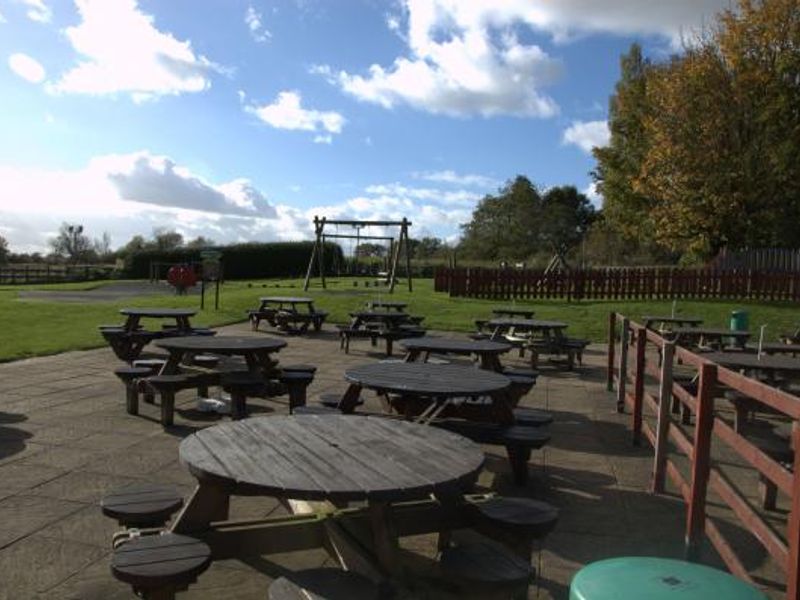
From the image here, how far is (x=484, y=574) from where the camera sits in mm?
2984

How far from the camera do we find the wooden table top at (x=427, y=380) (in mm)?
5219

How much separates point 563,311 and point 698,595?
58.8ft

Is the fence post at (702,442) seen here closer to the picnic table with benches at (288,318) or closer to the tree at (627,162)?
the picnic table with benches at (288,318)

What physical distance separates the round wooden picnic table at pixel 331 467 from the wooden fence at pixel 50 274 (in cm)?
4604

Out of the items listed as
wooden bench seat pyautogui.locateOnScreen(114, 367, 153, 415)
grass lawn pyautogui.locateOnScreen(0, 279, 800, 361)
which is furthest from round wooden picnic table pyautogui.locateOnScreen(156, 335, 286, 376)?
grass lawn pyautogui.locateOnScreen(0, 279, 800, 361)

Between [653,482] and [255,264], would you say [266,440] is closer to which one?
[653,482]

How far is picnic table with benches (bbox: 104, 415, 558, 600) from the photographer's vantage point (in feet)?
9.61

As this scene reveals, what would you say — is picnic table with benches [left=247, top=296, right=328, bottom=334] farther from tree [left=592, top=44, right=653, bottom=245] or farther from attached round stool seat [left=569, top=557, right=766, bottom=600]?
tree [left=592, top=44, right=653, bottom=245]

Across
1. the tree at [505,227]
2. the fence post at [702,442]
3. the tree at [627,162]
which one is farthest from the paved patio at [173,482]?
the tree at [505,227]

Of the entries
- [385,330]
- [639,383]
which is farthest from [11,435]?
[385,330]

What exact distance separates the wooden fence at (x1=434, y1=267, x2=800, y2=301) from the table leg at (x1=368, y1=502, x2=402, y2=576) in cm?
1988

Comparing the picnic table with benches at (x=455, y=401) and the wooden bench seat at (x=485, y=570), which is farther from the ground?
the picnic table with benches at (x=455, y=401)

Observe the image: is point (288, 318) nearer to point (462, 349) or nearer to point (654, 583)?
point (462, 349)

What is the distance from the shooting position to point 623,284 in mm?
22891
